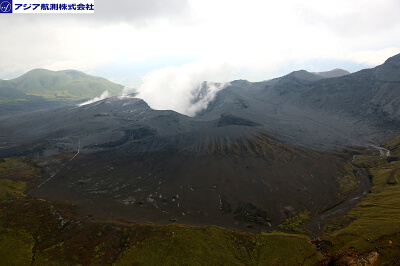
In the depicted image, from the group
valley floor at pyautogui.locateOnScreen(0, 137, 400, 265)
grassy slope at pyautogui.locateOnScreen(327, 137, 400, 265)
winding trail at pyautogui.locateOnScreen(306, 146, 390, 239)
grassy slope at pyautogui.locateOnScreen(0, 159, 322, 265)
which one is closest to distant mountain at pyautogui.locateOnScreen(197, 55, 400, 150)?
winding trail at pyautogui.locateOnScreen(306, 146, 390, 239)

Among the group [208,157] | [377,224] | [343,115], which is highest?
[343,115]

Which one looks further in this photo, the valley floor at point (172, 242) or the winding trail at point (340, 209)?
the winding trail at point (340, 209)

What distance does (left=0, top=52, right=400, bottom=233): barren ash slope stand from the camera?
69.8 metres

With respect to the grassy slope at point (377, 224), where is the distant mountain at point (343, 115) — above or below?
above

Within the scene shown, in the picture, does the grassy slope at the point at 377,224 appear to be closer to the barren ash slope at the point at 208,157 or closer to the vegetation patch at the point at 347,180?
the vegetation patch at the point at 347,180

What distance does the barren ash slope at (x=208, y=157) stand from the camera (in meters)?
69.8

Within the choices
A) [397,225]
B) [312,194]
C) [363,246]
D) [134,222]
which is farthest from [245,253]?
[312,194]

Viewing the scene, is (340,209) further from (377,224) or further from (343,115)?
(343,115)

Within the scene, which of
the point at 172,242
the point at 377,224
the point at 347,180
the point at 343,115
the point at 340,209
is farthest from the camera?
the point at 343,115

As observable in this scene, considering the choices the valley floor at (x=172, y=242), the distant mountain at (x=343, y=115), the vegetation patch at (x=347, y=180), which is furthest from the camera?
the distant mountain at (x=343, y=115)

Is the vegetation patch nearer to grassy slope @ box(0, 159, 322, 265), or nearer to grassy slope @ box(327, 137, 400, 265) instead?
grassy slope @ box(327, 137, 400, 265)

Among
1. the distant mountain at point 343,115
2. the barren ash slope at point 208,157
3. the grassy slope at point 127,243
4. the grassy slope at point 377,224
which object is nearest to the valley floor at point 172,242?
the grassy slope at point 127,243

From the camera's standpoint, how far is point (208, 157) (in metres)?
103

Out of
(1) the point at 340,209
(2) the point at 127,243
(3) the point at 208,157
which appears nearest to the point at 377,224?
(1) the point at 340,209
